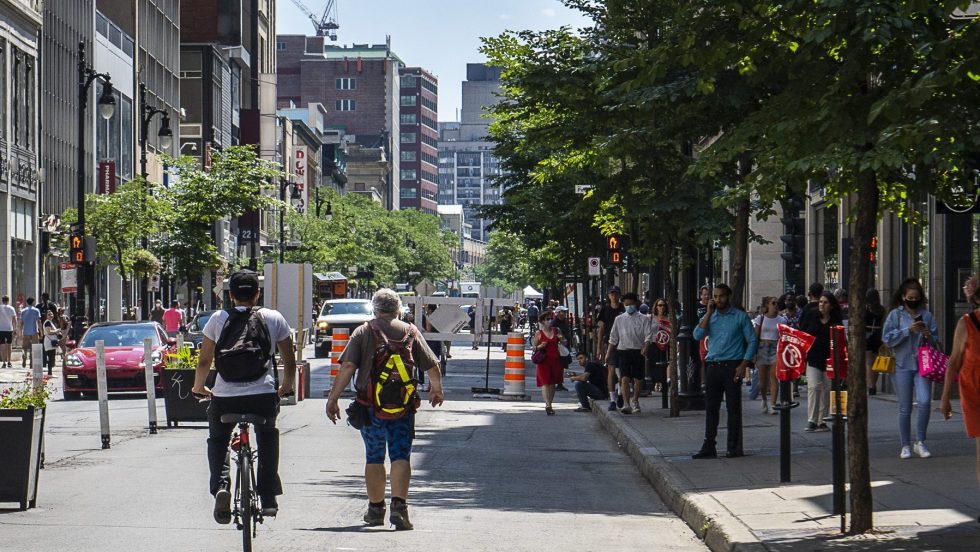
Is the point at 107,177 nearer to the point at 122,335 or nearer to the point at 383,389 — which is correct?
the point at 122,335

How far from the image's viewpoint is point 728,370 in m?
17.3

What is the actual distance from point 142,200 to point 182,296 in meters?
35.9

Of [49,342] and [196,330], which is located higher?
[196,330]

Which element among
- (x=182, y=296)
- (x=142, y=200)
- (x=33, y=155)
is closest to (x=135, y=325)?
(x=142, y=200)

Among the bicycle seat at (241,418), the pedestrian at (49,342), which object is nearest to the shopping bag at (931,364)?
the bicycle seat at (241,418)

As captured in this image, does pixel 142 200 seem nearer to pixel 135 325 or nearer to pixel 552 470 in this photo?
pixel 135 325

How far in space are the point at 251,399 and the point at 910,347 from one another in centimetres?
839

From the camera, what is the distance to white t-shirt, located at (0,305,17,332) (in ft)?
136

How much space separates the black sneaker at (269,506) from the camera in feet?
34.7

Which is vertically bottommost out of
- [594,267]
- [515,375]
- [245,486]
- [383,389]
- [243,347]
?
[515,375]

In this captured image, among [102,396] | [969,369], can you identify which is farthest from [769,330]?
[969,369]

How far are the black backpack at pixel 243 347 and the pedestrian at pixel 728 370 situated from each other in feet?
24.4

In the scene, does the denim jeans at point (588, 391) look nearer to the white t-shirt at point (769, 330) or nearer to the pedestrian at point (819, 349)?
the white t-shirt at point (769, 330)

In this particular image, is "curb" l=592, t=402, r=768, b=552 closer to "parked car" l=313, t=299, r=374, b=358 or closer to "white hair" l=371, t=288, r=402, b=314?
"white hair" l=371, t=288, r=402, b=314
